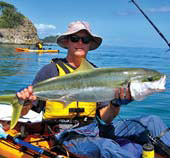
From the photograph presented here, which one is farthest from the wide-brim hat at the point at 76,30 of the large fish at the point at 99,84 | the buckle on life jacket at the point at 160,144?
the buckle on life jacket at the point at 160,144

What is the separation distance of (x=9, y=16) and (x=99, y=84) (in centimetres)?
10633

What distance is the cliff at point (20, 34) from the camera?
3663 inches

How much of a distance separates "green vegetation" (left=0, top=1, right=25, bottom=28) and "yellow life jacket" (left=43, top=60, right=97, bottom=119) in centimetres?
9763

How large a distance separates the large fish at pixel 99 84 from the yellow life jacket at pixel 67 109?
0.84 m

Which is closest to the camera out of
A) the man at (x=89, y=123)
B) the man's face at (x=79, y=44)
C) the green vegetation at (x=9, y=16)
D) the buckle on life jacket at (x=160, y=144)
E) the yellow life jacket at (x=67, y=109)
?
the man at (x=89, y=123)

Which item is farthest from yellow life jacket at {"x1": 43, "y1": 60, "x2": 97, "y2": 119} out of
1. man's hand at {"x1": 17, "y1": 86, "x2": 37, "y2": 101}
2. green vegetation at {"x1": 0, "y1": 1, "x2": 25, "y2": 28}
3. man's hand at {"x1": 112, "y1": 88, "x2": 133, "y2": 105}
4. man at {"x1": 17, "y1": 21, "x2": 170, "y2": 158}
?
green vegetation at {"x1": 0, "y1": 1, "x2": 25, "y2": 28}

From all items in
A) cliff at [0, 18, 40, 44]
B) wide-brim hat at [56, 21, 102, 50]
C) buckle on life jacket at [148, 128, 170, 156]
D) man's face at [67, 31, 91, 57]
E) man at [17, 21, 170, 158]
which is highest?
cliff at [0, 18, 40, 44]

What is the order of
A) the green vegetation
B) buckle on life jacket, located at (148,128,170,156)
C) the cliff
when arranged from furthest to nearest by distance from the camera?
the green vegetation
the cliff
buckle on life jacket, located at (148,128,170,156)

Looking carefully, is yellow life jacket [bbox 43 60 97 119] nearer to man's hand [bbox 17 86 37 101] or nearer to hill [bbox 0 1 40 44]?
man's hand [bbox 17 86 37 101]

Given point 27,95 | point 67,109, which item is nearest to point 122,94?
point 27,95

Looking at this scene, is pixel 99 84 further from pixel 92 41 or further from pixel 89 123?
pixel 92 41

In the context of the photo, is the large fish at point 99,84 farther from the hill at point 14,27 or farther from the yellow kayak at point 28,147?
the hill at point 14,27

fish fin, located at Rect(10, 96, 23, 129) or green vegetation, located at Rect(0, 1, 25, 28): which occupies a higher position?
green vegetation, located at Rect(0, 1, 25, 28)

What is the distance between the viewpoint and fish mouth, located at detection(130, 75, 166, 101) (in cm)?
379
